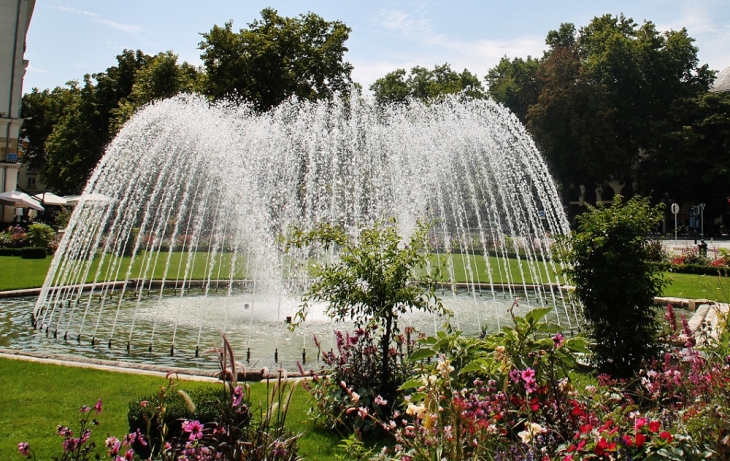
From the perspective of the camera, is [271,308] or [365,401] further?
[271,308]

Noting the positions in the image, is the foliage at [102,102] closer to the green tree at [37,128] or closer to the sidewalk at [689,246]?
the green tree at [37,128]

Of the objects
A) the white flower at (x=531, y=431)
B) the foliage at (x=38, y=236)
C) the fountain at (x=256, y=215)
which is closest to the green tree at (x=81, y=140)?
the fountain at (x=256, y=215)

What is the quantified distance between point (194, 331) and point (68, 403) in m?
5.46

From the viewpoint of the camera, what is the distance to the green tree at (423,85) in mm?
54781

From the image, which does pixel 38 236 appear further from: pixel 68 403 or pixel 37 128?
pixel 37 128

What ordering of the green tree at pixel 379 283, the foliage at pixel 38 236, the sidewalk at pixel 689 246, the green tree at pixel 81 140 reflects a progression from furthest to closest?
the green tree at pixel 81 140 → the foliage at pixel 38 236 → the sidewalk at pixel 689 246 → the green tree at pixel 379 283

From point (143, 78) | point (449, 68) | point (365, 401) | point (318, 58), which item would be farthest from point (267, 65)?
point (365, 401)

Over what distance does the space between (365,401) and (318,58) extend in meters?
35.4

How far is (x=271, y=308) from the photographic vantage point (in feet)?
48.8

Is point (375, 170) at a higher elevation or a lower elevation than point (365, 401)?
higher

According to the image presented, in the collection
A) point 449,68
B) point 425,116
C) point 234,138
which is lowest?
point 234,138

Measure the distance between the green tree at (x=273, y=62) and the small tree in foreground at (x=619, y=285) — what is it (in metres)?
31.3

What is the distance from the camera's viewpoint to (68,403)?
6645mm

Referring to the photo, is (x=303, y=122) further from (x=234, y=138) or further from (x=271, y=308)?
(x=271, y=308)
